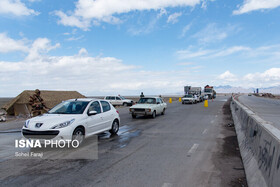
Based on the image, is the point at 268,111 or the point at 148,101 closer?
the point at 148,101

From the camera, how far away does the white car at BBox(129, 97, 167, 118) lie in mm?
15448

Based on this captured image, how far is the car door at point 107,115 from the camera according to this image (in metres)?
8.81

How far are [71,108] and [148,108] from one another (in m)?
7.99

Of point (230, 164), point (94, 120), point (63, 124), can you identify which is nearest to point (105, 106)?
point (94, 120)

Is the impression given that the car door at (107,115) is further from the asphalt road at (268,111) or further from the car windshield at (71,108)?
the asphalt road at (268,111)

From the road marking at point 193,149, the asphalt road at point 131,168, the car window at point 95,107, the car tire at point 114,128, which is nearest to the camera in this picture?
the asphalt road at point 131,168

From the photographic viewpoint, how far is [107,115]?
900cm

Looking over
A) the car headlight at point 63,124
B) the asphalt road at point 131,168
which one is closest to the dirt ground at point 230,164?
the asphalt road at point 131,168

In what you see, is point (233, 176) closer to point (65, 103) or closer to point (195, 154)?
point (195, 154)

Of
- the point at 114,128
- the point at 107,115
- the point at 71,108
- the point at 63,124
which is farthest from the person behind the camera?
the point at 114,128

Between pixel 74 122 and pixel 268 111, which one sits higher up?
pixel 74 122

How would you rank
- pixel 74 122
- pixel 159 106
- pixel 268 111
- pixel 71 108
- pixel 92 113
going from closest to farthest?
pixel 74 122 < pixel 92 113 < pixel 71 108 < pixel 159 106 < pixel 268 111

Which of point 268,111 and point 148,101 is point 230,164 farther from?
point 268,111

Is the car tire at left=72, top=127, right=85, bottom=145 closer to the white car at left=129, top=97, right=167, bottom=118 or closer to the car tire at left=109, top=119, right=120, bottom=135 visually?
the car tire at left=109, top=119, right=120, bottom=135
